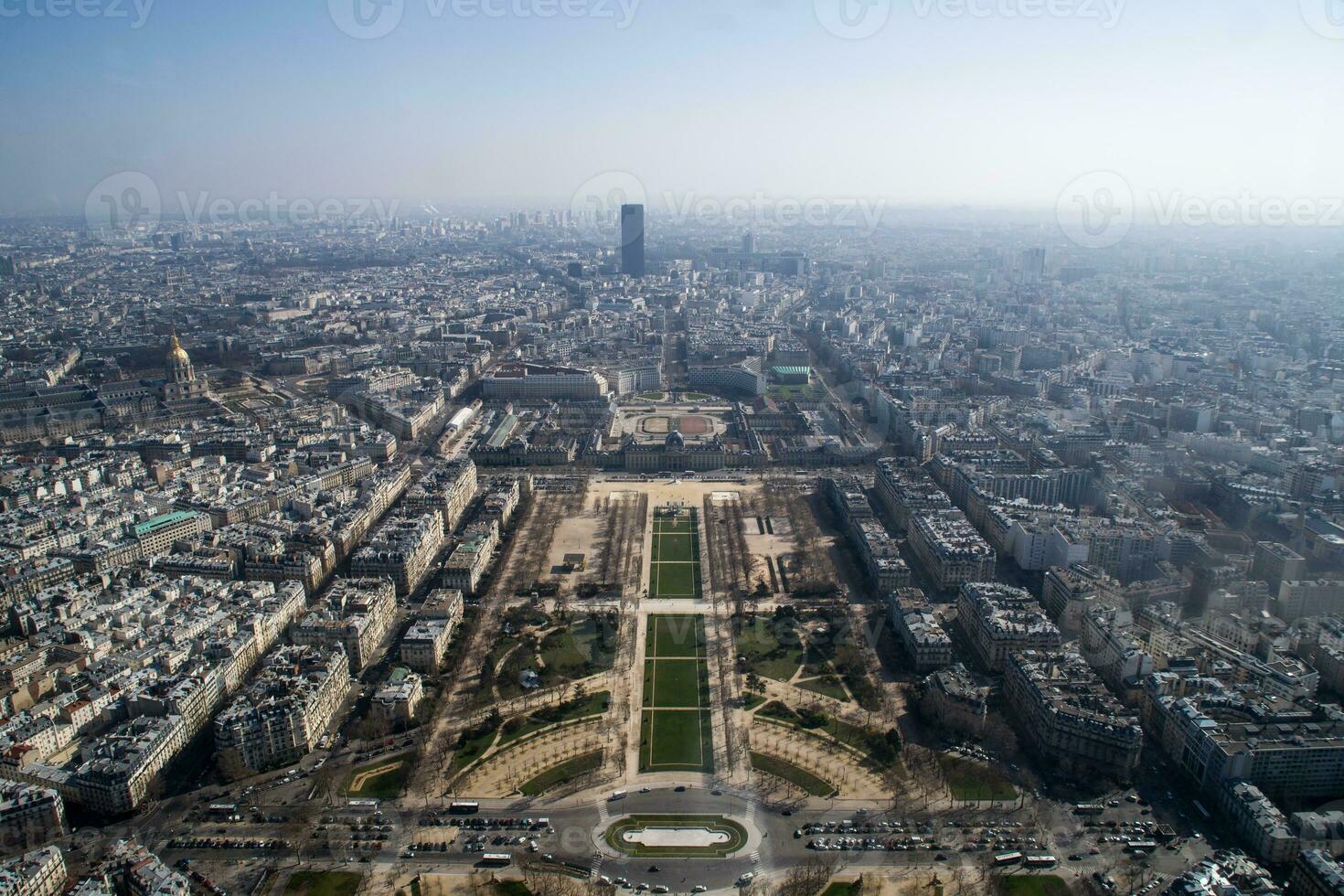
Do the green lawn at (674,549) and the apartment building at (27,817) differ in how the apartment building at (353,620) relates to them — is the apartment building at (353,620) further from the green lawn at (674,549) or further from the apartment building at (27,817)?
the green lawn at (674,549)

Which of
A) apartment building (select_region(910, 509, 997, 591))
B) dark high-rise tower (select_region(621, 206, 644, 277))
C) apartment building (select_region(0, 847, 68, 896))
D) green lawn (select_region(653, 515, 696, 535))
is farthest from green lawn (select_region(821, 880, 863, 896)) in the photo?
dark high-rise tower (select_region(621, 206, 644, 277))

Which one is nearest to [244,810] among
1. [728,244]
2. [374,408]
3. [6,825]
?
[6,825]

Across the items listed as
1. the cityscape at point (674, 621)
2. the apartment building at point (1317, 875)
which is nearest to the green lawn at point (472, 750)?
the cityscape at point (674, 621)

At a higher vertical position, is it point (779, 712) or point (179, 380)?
point (179, 380)

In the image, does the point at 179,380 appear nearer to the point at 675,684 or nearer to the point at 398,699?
the point at 398,699

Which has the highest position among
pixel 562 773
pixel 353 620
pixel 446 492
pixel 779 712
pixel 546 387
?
pixel 546 387

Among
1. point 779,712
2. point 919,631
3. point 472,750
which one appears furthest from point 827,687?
point 472,750

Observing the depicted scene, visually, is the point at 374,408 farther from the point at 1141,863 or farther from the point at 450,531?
the point at 1141,863
